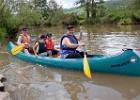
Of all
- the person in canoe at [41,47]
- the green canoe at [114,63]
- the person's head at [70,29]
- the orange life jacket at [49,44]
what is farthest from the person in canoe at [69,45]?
the orange life jacket at [49,44]

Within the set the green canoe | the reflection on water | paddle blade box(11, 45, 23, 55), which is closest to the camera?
the reflection on water

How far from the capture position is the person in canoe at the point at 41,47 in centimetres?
848

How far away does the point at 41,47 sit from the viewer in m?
8.57

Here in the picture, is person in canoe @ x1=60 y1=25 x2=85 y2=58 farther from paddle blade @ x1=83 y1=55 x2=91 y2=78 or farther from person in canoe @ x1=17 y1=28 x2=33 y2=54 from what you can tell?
person in canoe @ x1=17 y1=28 x2=33 y2=54

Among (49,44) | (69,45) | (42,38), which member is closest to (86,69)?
(69,45)

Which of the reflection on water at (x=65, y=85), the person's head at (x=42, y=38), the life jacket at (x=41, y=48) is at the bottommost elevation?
the reflection on water at (x=65, y=85)

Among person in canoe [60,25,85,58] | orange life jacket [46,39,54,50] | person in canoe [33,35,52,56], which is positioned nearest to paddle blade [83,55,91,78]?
person in canoe [60,25,85,58]

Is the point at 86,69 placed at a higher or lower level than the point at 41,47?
lower

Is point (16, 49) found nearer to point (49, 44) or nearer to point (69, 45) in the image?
point (49, 44)

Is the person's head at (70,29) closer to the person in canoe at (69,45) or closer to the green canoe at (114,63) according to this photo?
the person in canoe at (69,45)

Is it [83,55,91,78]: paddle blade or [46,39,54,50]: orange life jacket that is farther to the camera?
[46,39,54,50]: orange life jacket

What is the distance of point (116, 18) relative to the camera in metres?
36.9

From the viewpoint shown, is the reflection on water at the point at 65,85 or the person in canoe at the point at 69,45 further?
the person in canoe at the point at 69,45

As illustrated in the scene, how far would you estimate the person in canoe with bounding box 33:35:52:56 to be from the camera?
848 centimetres
